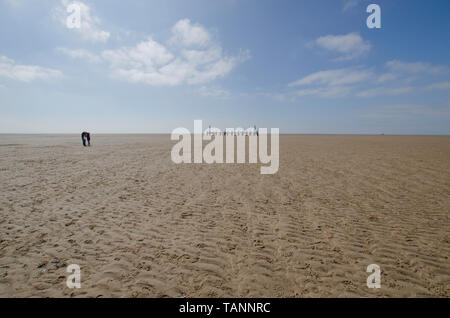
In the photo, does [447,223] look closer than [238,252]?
No

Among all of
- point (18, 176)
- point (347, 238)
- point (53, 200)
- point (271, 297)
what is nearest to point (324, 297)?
point (271, 297)

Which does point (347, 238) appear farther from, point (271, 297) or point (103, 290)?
point (103, 290)

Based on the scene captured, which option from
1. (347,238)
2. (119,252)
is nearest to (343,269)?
(347,238)

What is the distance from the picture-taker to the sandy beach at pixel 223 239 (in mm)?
3607

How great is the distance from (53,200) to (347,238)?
10.0 meters

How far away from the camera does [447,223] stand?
611 cm

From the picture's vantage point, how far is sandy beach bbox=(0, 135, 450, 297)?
11.8 ft

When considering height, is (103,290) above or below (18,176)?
below

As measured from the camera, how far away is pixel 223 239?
5.19 metres

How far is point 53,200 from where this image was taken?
7820mm

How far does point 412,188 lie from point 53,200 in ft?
51.2
